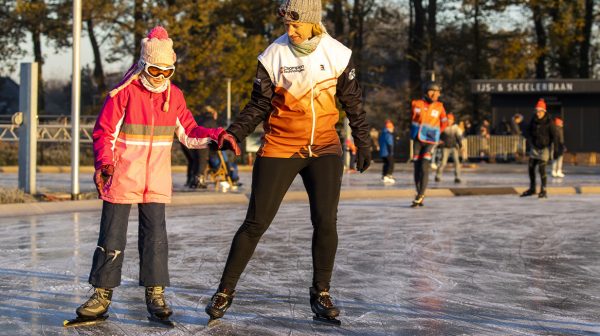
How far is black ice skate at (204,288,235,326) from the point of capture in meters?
6.79

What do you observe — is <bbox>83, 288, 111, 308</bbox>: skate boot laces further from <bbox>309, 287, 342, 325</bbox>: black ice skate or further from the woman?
<bbox>309, 287, 342, 325</bbox>: black ice skate

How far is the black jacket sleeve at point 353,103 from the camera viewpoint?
7035 mm

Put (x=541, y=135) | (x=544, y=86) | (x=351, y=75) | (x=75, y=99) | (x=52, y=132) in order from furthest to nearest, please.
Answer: (x=544, y=86), (x=52, y=132), (x=541, y=135), (x=75, y=99), (x=351, y=75)

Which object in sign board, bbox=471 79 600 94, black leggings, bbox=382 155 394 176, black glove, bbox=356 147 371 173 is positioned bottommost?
black glove, bbox=356 147 371 173

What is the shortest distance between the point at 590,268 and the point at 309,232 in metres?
4.09

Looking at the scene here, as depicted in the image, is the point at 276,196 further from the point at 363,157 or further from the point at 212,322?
the point at 212,322

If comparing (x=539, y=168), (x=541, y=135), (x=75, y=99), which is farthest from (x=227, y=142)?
(x=539, y=168)

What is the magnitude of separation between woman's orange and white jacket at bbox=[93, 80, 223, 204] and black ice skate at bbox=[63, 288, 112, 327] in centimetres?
55

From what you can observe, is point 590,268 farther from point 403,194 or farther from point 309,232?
point 403,194

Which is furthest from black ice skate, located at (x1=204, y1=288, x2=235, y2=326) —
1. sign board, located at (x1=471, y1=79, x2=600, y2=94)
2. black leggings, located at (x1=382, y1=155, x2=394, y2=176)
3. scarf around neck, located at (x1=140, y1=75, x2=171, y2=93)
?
sign board, located at (x1=471, y1=79, x2=600, y2=94)

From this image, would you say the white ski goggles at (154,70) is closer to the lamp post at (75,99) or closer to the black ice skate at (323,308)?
the black ice skate at (323,308)

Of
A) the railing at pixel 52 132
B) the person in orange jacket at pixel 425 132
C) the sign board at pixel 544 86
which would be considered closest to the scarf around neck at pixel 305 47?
the person in orange jacket at pixel 425 132

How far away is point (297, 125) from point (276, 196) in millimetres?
441

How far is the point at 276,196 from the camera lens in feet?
22.9
